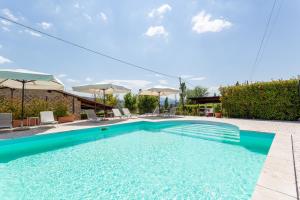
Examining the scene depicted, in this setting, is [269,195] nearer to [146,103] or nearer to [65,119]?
[65,119]

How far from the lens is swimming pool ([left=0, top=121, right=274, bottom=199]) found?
306 centimetres

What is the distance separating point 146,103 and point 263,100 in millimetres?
11906

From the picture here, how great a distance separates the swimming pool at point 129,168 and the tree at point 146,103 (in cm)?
1317

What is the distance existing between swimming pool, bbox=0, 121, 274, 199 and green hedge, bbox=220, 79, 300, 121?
226 inches

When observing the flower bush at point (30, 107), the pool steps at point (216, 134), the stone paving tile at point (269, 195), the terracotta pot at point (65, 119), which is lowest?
the pool steps at point (216, 134)

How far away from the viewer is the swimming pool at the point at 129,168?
3.06m

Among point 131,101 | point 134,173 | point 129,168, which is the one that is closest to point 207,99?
point 131,101

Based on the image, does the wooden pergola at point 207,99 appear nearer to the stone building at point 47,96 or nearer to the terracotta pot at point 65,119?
the stone building at point 47,96

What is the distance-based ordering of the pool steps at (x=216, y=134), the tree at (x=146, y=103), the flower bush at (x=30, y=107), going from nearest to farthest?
the pool steps at (x=216, y=134)
the flower bush at (x=30, y=107)
the tree at (x=146, y=103)

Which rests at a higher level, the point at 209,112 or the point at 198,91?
the point at 198,91

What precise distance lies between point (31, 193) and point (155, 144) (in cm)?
421

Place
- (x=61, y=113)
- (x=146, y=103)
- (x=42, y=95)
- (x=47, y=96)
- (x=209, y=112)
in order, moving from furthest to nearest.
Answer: (x=146, y=103)
(x=209, y=112)
(x=47, y=96)
(x=42, y=95)
(x=61, y=113)

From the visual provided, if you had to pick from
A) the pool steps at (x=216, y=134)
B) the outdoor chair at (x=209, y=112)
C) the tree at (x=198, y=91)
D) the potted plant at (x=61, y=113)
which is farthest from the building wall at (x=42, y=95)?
the tree at (x=198, y=91)

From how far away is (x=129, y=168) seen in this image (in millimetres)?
4191
